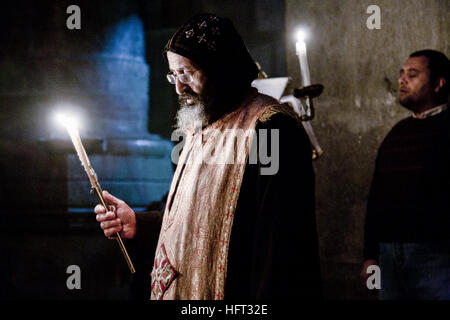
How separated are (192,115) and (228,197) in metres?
0.56

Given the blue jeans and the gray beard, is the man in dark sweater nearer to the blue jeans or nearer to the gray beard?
the blue jeans

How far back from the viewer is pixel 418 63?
3.86 meters

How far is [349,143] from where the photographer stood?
503 cm

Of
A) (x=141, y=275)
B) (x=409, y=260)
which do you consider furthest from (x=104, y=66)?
(x=409, y=260)

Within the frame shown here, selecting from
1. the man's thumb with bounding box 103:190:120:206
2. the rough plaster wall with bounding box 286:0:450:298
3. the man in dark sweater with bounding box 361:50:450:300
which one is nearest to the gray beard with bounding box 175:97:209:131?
the man's thumb with bounding box 103:190:120:206

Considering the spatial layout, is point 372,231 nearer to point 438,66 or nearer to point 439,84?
point 439,84

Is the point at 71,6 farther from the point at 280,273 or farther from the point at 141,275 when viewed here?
the point at 280,273

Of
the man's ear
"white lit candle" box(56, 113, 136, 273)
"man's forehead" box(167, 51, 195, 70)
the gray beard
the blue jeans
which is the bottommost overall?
the blue jeans

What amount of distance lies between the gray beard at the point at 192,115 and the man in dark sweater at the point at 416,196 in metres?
1.72

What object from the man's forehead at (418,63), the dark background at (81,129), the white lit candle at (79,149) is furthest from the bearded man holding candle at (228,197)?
the dark background at (81,129)

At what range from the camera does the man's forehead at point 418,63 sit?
384cm

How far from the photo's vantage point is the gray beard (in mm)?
2695

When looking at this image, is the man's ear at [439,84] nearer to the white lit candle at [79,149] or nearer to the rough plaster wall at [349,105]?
the rough plaster wall at [349,105]

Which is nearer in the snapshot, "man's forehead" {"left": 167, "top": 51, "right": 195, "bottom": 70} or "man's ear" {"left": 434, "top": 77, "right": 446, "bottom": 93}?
"man's forehead" {"left": 167, "top": 51, "right": 195, "bottom": 70}
